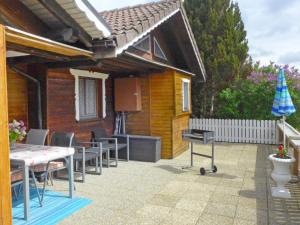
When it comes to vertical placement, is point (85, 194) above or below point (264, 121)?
below

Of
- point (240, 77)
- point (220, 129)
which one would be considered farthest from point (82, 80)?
point (240, 77)

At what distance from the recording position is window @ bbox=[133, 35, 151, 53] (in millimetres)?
6634

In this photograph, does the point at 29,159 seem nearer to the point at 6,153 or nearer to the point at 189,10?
the point at 6,153

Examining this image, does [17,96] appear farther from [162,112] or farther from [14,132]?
[162,112]

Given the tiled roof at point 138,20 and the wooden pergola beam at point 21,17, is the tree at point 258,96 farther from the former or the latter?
the wooden pergola beam at point 21,17

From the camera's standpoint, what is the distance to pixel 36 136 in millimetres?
5055

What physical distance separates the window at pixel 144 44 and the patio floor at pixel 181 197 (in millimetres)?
2950

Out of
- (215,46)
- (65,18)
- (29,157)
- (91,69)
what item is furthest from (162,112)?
(215,46)

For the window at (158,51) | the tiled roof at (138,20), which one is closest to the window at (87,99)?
the tiled roof at (138,20)

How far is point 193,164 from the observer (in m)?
6.69

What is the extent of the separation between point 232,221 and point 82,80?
479 centimetres

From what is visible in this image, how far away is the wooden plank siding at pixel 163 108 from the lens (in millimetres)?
7379

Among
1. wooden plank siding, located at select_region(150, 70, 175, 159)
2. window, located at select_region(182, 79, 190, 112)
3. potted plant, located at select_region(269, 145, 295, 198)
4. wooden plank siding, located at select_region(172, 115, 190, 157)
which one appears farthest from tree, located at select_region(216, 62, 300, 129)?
potted plant, located at select_region(269, 145, 295, 198)

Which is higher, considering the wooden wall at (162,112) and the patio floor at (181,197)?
Result: the wooden wall at (162,112)
